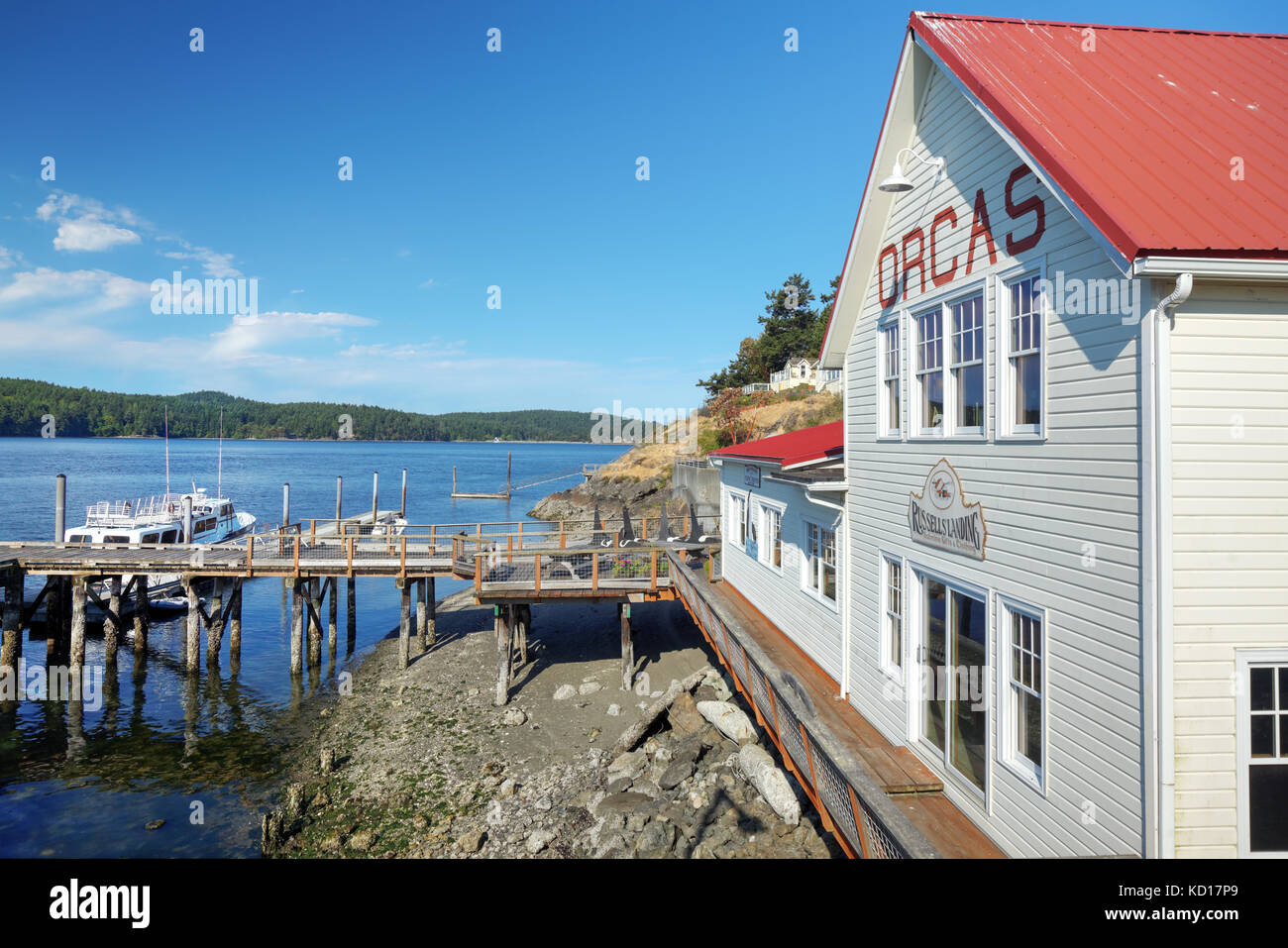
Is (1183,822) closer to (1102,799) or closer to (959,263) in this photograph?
(1102,799)

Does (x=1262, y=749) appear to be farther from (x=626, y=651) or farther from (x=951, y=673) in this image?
(x=626, y=651)

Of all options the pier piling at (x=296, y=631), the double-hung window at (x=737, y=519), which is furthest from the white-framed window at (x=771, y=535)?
the pier piling at (x=296, y=631)

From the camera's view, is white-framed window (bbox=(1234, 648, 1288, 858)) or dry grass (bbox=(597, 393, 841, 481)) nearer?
white-framed window (bbox=(1234, 648, 1288, 858))

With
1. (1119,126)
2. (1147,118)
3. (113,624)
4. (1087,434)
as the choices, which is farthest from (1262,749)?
(113,624)

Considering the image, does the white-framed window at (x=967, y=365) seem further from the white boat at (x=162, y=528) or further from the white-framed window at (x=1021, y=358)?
the white boat at (x=162, y=528)

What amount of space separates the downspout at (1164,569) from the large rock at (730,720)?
10457 millimetres

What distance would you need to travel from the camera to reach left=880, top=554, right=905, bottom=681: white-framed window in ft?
31.0

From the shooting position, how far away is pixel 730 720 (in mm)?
15672

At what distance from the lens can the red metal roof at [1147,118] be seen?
17.1 feet

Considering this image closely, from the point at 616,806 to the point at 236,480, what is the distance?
375 ft

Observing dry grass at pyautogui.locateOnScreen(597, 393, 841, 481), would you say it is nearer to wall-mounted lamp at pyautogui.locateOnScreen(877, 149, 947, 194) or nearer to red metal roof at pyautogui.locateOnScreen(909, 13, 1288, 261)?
wall-mounted lamp at pyautogui.locateOnScreen(877, 149, 947, 194)

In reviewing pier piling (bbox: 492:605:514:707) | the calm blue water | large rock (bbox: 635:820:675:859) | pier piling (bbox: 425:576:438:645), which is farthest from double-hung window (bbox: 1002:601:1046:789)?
pier piling (bbox: 425:576:438:645)

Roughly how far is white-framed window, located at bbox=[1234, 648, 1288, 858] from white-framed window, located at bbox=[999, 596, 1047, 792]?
138 cm
